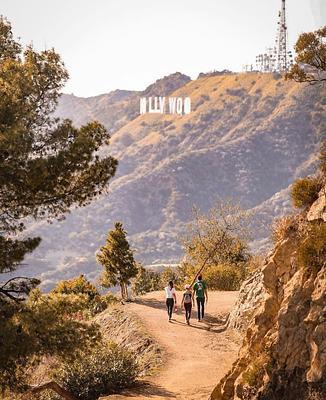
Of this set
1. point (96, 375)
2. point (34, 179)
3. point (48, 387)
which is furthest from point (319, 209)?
point (96, 375)

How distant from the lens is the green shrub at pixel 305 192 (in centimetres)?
1468

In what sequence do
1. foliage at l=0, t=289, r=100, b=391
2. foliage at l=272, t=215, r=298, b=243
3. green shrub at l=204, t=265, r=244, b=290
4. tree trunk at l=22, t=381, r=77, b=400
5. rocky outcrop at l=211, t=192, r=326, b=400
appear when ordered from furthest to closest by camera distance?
green shrub at l=204, t=265, r=244, b=290, tree trunk at l=22, t=381, r=77, b=400, foliage at l=0, t=289, r=100, b=391, foliage at l=272, t=215, r=298, b=243, rocky outcrop at l=211, t=192, r=326, b=400

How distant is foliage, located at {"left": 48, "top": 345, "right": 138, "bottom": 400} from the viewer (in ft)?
62.0

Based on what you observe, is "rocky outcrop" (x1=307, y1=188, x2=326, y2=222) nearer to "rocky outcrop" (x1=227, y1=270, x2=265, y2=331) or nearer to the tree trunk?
the tree trunk

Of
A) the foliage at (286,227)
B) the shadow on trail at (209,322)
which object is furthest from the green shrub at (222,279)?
the foliage at (286,227)

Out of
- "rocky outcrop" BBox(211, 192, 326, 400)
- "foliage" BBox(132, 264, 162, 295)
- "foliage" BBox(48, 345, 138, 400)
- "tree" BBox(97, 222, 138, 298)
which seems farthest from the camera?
"foliage" BBox(132, 264, 162, 295)

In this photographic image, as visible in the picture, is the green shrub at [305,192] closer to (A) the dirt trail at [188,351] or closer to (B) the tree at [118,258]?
(A) the dirt trail at [188,351]

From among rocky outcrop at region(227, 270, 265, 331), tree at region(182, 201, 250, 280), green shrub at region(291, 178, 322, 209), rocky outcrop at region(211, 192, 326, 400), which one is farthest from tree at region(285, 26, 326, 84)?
tree at region(182, 201, 250, 280)

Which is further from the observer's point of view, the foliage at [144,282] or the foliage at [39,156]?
the foliage at [144,282]

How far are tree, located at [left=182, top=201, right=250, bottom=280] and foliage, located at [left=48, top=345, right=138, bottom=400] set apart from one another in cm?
3061

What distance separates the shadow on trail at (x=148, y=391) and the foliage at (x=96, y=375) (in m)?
0.42

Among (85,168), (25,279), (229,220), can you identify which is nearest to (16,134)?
(85,168)

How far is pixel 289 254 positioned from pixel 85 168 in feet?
20.8

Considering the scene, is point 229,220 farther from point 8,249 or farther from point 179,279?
point 8,249
